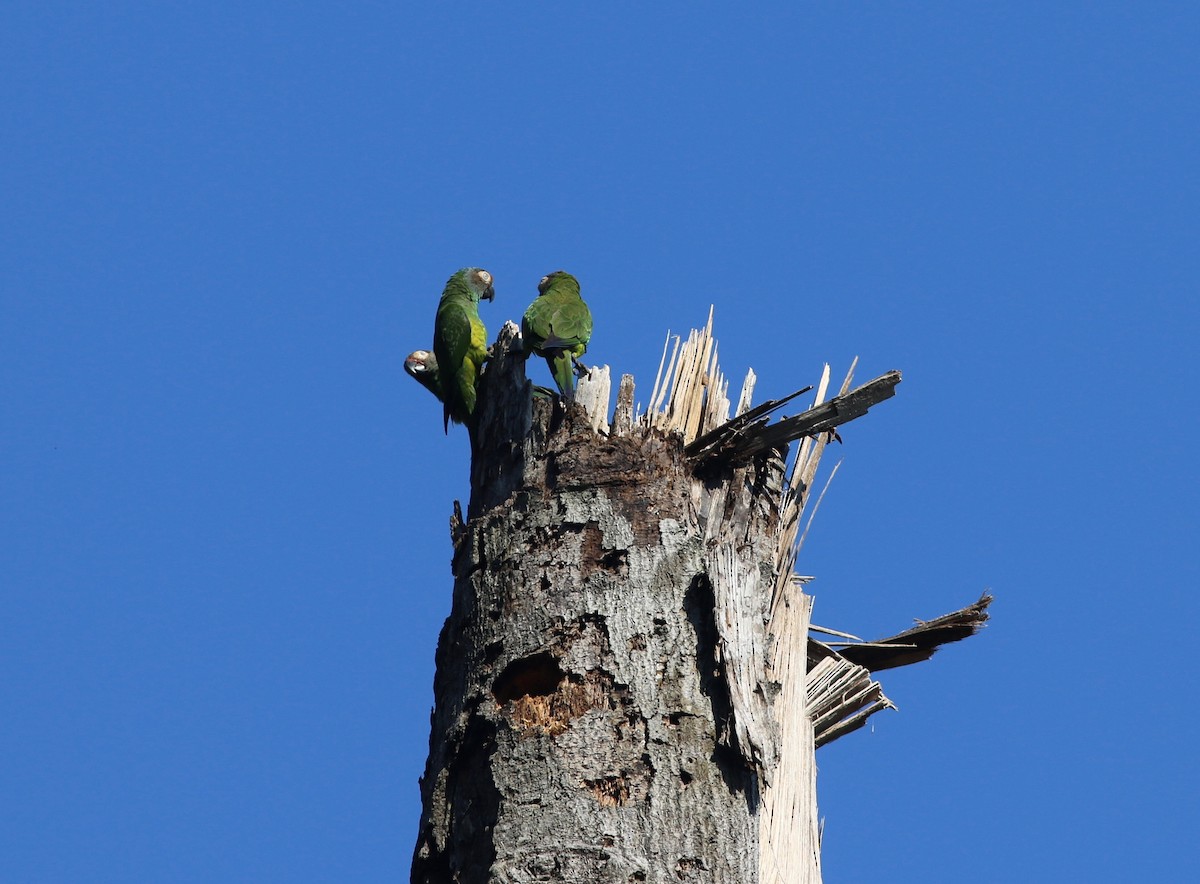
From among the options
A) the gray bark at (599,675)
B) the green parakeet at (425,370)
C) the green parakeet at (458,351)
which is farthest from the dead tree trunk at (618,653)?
the green parakeet at (425,370)

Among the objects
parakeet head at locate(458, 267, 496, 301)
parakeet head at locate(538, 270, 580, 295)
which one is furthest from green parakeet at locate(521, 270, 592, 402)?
parakeet head at locate(458, 267, 496, 301)

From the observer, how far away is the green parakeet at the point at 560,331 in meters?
7.03

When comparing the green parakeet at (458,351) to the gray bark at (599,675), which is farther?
the green parakeet at (458,351)

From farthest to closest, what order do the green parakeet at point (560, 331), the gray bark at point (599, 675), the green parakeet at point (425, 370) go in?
the green parakeet at point (425, 370) → the green parakeet at point (560, 331) → the gray bark at point (599, 675)

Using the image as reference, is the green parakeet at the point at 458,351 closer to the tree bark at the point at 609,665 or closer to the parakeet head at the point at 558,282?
the parakeet head at the point at 558,282

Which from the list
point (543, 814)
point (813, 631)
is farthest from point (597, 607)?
point (813, 631)

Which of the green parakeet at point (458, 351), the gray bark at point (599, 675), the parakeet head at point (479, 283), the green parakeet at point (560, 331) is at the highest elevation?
the parakeet head at point (479, 283)

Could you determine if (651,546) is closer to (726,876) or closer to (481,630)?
(481,630)

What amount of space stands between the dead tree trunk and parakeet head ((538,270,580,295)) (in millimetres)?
2477

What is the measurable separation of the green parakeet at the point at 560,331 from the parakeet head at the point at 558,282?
0.18 m

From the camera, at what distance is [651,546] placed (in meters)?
5.34

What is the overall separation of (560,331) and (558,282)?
4.60 feet

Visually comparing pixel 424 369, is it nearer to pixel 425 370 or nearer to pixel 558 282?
pixel 425 370

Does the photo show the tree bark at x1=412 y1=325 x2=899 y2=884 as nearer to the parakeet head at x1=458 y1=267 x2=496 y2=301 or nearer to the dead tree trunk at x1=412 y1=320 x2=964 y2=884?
the dead tree trunk at x1=412 y1=320 x2=964 y2=884
